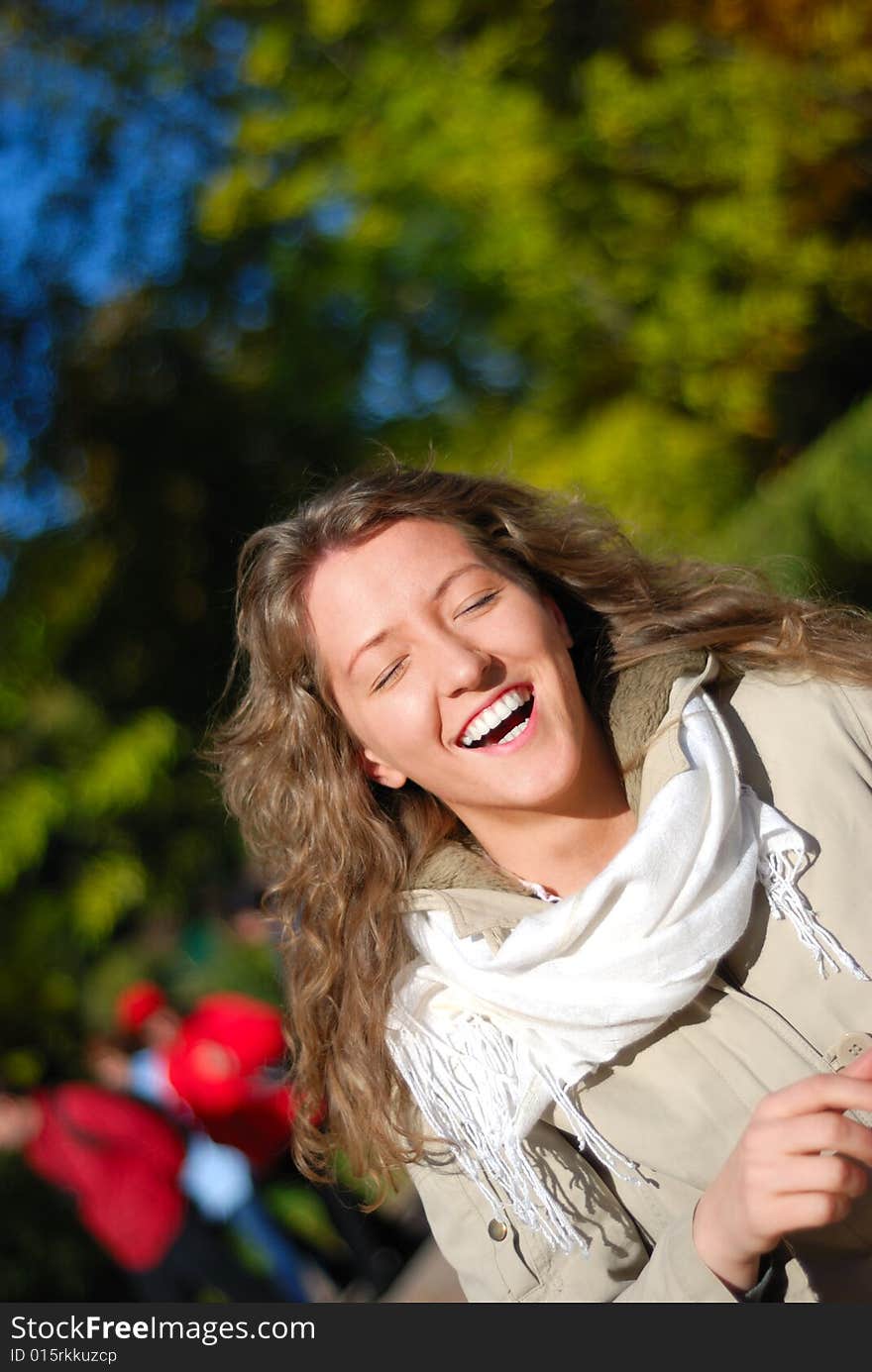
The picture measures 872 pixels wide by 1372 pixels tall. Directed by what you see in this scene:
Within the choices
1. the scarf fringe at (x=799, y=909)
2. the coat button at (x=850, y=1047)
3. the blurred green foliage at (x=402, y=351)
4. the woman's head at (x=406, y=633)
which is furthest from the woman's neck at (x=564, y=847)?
the blurred green foliage at (x=402, y=351)

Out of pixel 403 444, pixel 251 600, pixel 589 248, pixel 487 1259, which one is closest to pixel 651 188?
pixel 589 248

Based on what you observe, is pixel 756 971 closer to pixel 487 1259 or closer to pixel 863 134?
pixel 487 1259

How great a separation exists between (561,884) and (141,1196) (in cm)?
324

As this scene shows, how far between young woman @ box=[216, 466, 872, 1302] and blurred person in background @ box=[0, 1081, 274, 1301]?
8.70 feet

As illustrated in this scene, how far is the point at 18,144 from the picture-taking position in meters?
7.25

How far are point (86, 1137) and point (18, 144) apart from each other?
220 inches

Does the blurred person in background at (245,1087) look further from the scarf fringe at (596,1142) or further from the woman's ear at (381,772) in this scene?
the scarf fringe at (596,1142)

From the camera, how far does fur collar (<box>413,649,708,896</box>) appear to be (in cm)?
200

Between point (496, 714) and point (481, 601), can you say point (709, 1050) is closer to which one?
point (496, 714)

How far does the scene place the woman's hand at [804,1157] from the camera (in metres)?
1.35

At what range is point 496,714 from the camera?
187 cm

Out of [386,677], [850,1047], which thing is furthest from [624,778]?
[850,1047]

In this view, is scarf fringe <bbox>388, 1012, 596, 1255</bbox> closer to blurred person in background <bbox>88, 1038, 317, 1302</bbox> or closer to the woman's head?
the woman's head

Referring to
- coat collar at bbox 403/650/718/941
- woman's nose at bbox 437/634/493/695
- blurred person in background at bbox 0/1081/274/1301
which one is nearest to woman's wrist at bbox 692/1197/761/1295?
coat collar at bbox 403/650/718/941
